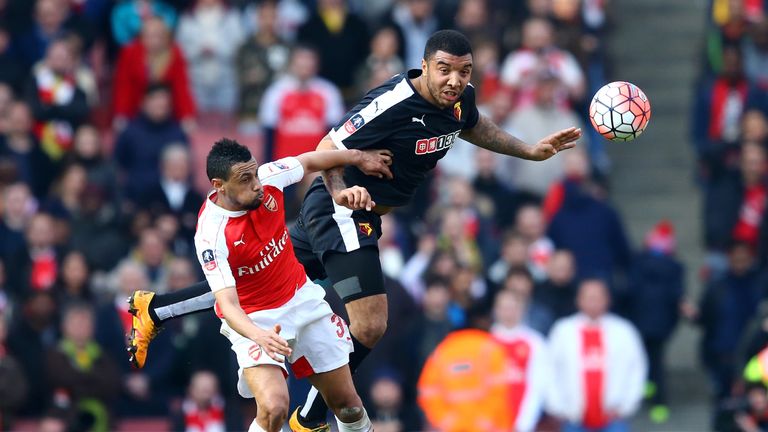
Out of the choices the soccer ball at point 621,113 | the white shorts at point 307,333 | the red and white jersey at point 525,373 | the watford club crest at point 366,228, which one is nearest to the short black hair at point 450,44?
the soccer ball at point 621,113

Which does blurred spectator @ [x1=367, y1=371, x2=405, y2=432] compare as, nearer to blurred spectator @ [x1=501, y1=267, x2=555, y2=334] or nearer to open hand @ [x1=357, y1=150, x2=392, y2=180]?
blurred spectator @ [x1=501, y1=267, x2=555, y2=334]

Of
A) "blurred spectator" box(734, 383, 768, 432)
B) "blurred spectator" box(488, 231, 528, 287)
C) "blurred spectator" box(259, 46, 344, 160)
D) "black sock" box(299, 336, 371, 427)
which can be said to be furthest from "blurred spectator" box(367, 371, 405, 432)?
"blurred spectator" box(259, 46, 344, 160)

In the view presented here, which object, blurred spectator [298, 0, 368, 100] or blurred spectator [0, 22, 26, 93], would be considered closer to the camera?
blurred spectator [0, 22, 26, 93]

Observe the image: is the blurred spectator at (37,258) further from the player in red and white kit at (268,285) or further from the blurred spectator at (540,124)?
the player in red and white kit at (268,285)

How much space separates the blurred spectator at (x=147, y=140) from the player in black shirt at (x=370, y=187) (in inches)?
249

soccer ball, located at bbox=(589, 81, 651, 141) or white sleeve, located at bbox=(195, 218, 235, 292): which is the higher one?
soccer ball, located at bbox=(589, 81, 651, 141)

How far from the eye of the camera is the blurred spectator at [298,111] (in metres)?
18.3

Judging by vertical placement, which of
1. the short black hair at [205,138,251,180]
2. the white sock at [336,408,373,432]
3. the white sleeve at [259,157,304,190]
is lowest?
the white sock at [336,408,373,432]

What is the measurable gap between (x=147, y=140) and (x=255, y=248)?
744 cm

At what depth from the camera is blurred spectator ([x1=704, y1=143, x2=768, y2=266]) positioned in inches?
716

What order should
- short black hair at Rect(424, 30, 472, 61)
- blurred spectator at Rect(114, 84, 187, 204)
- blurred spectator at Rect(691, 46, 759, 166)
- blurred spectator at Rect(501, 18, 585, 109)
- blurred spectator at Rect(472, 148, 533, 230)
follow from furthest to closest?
blurred spectator at Rect(691, 46, 759, 166) < blurred spectator at Rect(501, 18, 585, 109) < blurred spectator at Rect(472, 148, 533, 230) < blurred spectator at Rect(114, 84, 187, 204) < short black hair at Rect(424, 30, 472, 61)

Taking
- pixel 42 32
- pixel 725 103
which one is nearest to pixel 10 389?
pixel 42 32

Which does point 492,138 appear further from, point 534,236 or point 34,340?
point 34,340

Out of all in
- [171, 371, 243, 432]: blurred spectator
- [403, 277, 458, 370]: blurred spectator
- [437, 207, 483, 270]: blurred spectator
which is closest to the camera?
[171, 371, 243, 432]: blurred spectator
